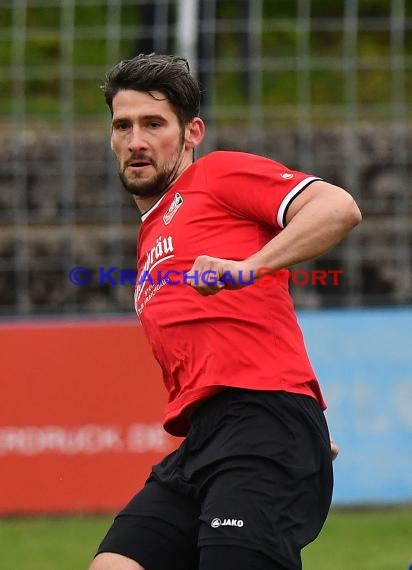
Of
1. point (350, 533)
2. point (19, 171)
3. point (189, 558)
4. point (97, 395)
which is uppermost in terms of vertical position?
point (19, 171)

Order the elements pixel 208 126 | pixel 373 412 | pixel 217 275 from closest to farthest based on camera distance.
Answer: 1. pixel 217 275
2. pixel 373 412
3. pixel 208 126

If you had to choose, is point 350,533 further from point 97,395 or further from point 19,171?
point 19,171

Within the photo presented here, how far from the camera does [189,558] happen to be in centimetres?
396

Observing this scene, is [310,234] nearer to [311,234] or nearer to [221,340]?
[311,234]

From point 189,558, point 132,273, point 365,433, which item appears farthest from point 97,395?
point 189,558

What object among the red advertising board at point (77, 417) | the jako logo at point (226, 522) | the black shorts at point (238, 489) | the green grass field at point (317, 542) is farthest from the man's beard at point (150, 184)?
the red advertising board at point (77, 417)

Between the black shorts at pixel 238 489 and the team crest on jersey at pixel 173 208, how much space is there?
1.99 ft

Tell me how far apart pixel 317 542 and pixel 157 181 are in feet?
14.9

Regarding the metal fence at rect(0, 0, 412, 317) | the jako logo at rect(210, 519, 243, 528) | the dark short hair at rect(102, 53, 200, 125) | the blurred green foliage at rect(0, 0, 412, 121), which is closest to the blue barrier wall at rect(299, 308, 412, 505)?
the metal fence at rect(0, 0, 412, 317)

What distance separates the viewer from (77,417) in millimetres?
9203

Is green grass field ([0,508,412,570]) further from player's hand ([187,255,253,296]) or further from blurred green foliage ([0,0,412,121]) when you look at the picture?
blurred green foliage ([0,0,412,121])

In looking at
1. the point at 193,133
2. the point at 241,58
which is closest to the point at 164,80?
the point at 193,133

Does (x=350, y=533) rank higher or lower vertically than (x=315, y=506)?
lower

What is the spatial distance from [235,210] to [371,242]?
725 centimetres
